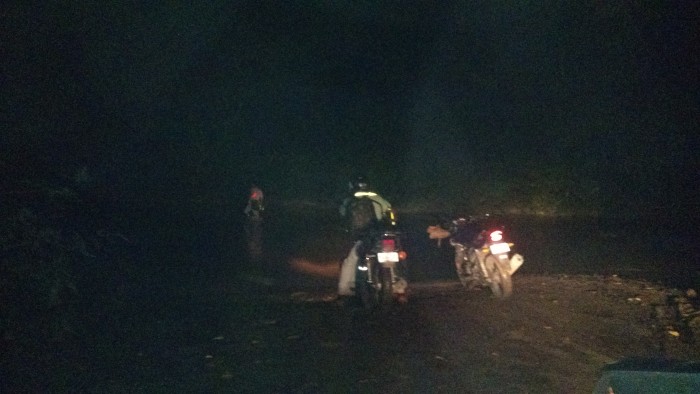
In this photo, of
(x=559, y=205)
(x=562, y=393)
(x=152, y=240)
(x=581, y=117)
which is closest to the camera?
(x=562, y=393)

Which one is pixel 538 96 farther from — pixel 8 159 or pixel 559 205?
pixel 8 159

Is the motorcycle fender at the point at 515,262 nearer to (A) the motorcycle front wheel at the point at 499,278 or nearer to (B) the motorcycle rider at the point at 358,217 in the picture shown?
(A) the motorcycle front wheel at the point at 499,278

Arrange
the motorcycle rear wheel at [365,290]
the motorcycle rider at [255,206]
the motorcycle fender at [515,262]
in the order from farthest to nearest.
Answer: the motorcycle rider at [255,206], the motorcycle fender at [515,262], the motorcycle rear wheel at [365,290]

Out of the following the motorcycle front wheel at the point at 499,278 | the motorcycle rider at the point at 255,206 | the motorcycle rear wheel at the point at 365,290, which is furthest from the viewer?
the motorcycle rider at the point at 255,206

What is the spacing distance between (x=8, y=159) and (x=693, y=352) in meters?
8.00

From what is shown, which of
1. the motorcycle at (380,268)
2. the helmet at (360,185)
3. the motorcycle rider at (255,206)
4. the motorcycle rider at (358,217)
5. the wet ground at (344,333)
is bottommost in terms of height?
the wet ground at (344,333)

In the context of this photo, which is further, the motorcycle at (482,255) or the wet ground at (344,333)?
the motorcycle at (482,255)

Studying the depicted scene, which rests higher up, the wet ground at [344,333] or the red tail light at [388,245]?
the red tail light at [388,245]

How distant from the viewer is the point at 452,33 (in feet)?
103

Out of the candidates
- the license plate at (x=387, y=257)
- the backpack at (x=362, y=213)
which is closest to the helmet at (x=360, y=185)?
the backpack at (x=362, y=213)

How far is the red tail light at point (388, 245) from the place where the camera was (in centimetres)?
1112

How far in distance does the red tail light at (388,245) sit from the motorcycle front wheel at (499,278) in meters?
1.43

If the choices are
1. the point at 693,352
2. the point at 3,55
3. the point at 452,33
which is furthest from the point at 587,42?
the point at 693,352

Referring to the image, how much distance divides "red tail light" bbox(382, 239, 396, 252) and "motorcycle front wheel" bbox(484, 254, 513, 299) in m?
1.43
